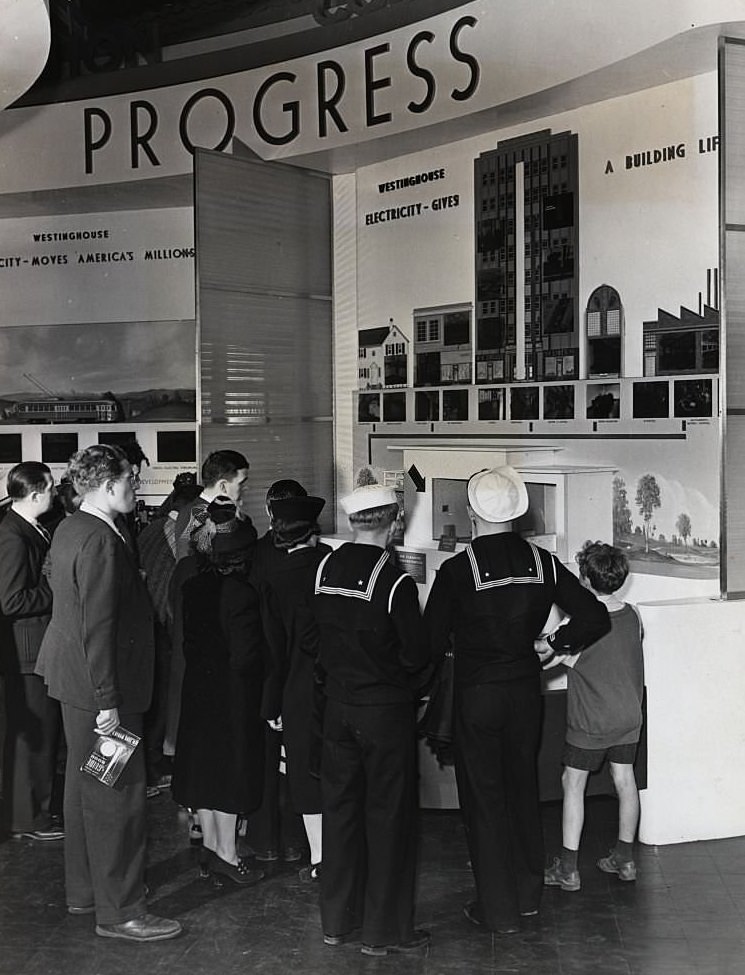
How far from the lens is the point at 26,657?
468 cm

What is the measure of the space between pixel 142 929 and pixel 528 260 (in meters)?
4.25

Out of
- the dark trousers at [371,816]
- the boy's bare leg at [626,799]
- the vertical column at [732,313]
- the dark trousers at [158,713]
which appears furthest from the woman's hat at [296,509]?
the vertical column at [732,313]

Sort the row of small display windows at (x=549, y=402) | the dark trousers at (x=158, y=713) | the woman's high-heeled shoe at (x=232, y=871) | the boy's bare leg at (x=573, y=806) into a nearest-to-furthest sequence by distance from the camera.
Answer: the boy's bare leg at (x=573, y=806), the woman's high-heeled shoe at (x=232, y=871), the dark trousers at (x=158, y=713), the row of small display windows at (x=549, y=402)

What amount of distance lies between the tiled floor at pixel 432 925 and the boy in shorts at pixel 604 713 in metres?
0.17

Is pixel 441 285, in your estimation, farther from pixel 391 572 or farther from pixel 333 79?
pixel 391 572

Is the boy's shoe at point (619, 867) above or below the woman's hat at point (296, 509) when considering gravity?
below

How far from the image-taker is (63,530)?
364 cm

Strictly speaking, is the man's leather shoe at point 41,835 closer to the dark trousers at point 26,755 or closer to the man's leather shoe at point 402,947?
the dark trousers at point 26,755

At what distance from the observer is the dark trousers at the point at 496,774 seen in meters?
3.62

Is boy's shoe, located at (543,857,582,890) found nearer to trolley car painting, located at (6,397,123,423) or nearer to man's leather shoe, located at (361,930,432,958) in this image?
man's leather shoe, located at (361,930,432,958)

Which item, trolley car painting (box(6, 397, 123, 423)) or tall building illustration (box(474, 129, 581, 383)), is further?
trolley car painting (box(6, 397, 123, 423))

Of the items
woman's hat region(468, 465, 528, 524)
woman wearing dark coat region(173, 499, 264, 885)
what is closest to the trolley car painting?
woman wearing dark coat region(173, 499, 264, 885)

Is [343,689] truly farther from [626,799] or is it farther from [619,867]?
[619,867]

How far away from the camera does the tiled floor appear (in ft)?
11.4
